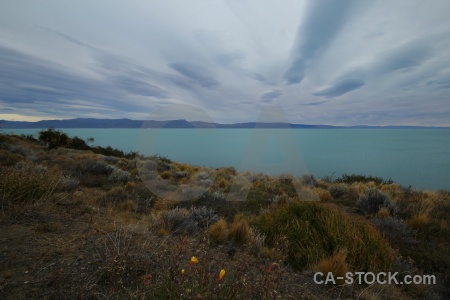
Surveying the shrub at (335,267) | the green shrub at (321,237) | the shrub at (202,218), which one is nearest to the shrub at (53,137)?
the shrub at (202,218)

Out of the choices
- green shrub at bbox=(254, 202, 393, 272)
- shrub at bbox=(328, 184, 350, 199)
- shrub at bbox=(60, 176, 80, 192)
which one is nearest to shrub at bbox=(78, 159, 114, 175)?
shrub at bbox=(60, 176, 80, 192)

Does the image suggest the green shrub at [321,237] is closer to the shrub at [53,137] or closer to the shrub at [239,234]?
the shrub at [239,234]

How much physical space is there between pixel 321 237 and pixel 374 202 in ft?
15.3

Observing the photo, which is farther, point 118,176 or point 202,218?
point 118,176

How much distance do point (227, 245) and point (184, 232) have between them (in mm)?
806

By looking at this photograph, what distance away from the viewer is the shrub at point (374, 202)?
25.7 ft

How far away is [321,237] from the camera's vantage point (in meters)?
4.65

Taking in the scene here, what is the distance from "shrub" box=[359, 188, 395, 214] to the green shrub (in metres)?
3.56

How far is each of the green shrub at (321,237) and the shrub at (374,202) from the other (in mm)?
3556

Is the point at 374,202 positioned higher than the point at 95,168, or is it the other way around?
the point at 95,168

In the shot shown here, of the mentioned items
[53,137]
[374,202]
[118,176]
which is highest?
[53,137]

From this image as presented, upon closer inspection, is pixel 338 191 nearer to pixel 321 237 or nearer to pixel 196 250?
pixel 321 237

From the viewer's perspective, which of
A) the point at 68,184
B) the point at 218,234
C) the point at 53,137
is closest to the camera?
the point at 218,234

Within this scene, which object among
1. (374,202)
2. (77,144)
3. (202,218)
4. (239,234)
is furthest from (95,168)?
(77,144)
